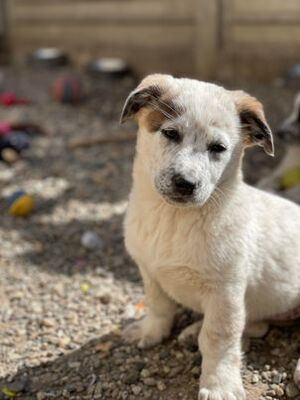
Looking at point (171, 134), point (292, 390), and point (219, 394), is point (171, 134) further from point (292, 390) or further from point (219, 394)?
point (292, 390)

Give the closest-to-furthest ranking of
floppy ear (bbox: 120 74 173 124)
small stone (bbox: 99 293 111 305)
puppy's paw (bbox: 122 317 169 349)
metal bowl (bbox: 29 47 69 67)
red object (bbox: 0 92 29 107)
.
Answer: floppy ear (bbox: 120 74 173 124) → puppy's paw (bbox: 122 317 169 349) → small stone (bbox: 99 293 111 305) → red object (bbox: 0 92 29 107) → metal bowl (bbox: 29 47 69 67)

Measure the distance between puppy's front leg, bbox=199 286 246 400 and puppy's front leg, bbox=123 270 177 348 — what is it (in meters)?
0.43

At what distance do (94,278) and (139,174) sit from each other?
1.35 m

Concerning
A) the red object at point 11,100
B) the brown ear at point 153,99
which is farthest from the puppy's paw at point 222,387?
the red object at point 11,100

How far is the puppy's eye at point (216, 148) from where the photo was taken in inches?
103

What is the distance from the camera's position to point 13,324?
3.48 m

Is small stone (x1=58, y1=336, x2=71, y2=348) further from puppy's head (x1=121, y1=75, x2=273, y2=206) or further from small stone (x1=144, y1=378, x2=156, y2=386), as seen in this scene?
puppy's head (x1=121, y1=75, x2=273, y2=206)

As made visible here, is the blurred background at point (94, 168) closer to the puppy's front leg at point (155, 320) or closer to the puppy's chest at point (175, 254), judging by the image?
the puppy's front leg at point (155, 320)

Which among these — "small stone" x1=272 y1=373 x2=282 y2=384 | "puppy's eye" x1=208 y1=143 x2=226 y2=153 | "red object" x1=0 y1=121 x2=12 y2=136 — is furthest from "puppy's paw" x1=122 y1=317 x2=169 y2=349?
"red object" x1=0 y1=121 x2=12 y2=136

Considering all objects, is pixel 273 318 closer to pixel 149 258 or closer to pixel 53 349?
pixel 149 258

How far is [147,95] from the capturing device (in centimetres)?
271

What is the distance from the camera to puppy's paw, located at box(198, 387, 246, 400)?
2.70m

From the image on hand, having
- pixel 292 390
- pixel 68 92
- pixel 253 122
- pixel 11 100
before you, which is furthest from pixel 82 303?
pixel 11 100

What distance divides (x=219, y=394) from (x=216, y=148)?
1.19m
